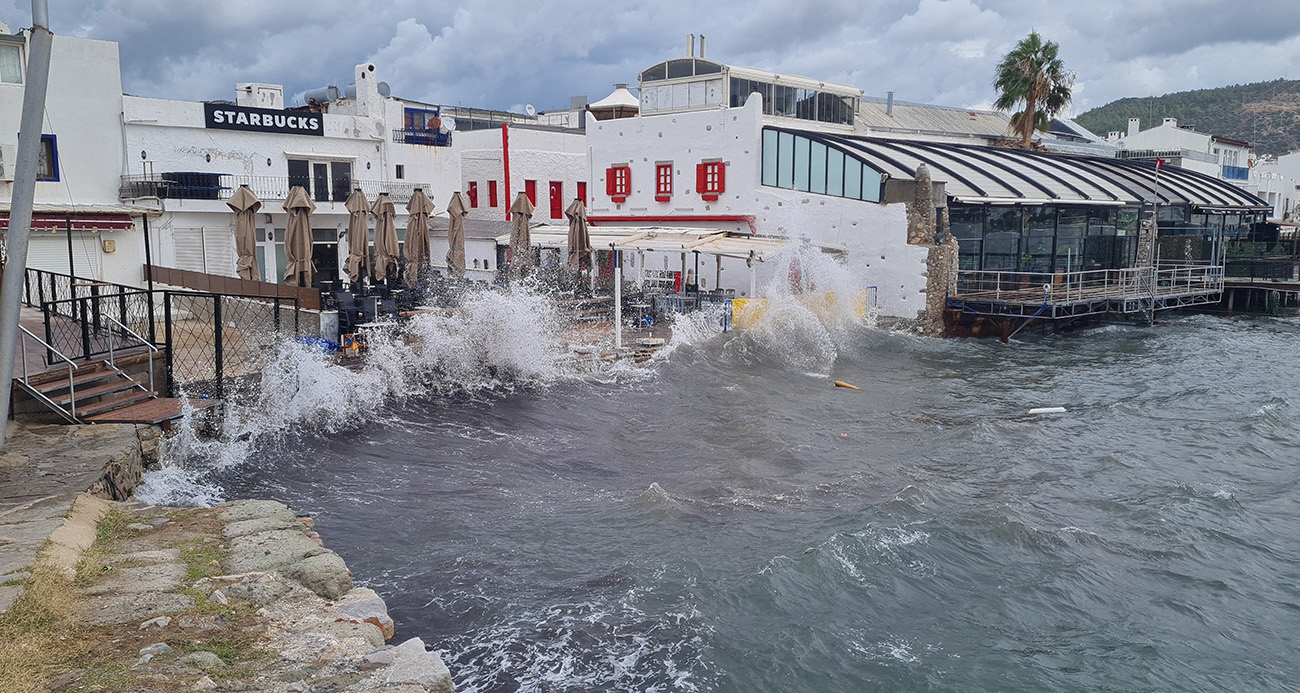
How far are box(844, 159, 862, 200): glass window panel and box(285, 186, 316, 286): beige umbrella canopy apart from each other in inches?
646

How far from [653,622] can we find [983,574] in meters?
3.93

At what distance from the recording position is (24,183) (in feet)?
31.4

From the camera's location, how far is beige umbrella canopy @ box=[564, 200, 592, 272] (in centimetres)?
2500

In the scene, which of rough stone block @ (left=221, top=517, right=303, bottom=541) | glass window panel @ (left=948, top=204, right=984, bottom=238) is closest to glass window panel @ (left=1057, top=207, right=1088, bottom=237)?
glass window panel @ (left=948, top=204, right=984, bottom=238)

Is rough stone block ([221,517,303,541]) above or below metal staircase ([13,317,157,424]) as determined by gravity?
below

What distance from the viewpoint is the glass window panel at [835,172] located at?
96.7 feet

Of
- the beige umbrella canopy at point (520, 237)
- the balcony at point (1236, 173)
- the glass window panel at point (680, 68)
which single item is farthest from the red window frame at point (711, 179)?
the balcony at point (1236, 173)

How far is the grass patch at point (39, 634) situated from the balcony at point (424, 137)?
26.0 meters

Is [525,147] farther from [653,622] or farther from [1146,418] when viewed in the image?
[653,622]

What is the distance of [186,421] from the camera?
12.2 m

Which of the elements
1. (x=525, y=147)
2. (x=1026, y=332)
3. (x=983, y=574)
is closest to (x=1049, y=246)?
(x=1026, y=332)

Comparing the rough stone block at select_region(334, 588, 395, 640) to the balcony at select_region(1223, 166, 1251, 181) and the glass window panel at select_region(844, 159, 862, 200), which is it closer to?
the glass window panel at select_region(844, 159, 862, 200)

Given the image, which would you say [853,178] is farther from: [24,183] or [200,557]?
[200,557]

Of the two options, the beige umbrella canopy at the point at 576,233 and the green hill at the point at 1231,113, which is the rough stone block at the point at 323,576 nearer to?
the beige umbrella canopy at the point at 576,233
